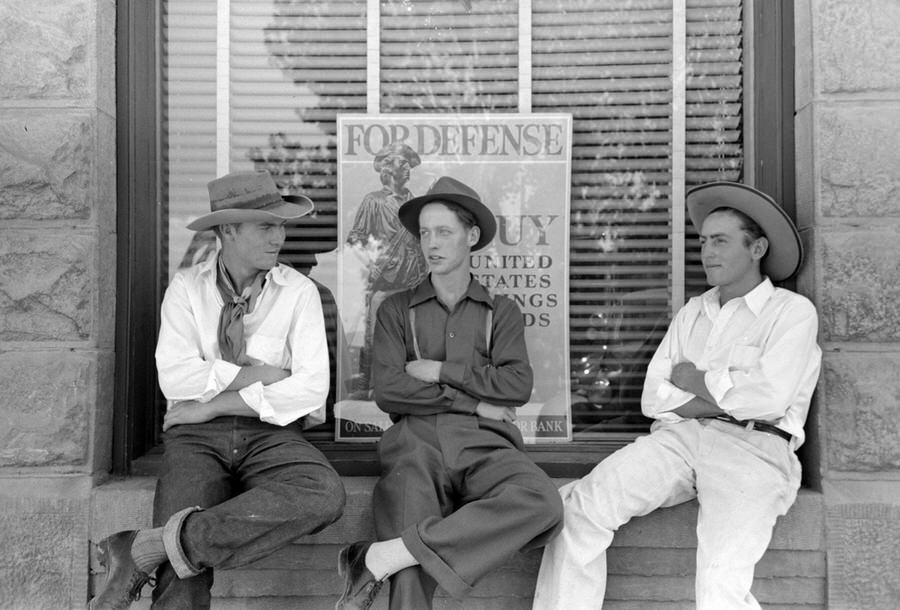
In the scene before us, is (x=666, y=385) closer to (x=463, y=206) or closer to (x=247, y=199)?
(x=463, y=206)

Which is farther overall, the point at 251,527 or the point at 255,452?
the point at 255,452

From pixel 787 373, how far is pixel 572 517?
1.06m

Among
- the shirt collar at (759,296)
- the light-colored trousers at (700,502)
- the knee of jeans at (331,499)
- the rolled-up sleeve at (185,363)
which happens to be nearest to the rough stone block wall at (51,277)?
the rolled-up sleeve at (185,363)

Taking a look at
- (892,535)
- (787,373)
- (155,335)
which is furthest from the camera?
(155,335)

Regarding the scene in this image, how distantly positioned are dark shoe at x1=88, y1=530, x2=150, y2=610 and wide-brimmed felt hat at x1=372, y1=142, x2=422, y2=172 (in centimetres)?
221

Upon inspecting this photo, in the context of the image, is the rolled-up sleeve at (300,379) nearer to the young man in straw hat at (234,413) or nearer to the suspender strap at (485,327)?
the young man in straw hat at (234,413)

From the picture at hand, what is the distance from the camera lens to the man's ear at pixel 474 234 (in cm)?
406

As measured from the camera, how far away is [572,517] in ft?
11.8

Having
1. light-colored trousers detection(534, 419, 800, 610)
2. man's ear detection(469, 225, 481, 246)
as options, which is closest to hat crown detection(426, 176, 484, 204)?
man's ear detection(469, 225, 481, 246)

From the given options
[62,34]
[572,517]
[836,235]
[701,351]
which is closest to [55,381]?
[62,34]

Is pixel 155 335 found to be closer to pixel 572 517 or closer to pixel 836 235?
pixel 572 517

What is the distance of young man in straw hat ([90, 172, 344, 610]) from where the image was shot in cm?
324

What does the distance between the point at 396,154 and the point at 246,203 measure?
99cm

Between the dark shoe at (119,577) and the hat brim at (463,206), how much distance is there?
6.02ft
